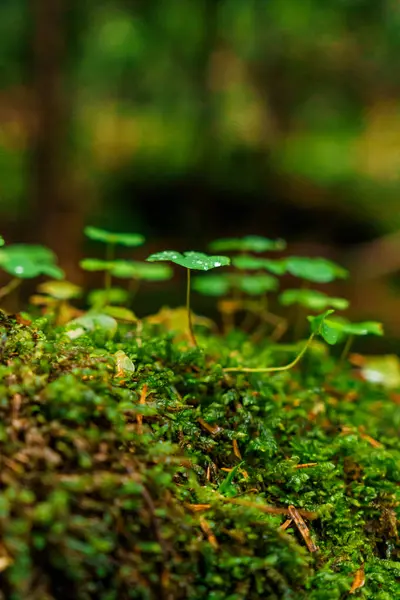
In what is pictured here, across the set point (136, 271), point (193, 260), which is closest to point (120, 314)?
point (136, 271)

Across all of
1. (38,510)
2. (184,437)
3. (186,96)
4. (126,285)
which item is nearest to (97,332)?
(184,437)

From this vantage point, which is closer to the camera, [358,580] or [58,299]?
[358,580]

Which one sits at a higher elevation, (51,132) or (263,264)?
(51,132)

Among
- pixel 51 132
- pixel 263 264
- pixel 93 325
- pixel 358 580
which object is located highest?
pixel 51 132

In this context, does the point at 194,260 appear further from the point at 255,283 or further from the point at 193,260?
the point at 255,283

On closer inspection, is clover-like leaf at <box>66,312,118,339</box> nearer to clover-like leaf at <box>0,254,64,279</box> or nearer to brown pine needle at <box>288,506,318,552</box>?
clover-like leaf at <box>0,254,64,279</box>

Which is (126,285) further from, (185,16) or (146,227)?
(185,16)

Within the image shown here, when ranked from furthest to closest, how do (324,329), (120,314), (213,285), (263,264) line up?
1. (213,285)
2. (263,264)
3. (120,314)
4. (324,329)

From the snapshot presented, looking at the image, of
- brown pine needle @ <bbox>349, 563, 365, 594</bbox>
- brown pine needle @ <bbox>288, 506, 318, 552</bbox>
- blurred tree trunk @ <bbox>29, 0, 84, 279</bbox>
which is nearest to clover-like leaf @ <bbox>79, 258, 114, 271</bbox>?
brown pine needle @ <bbox>288, 506, 318, 552</bbox>
